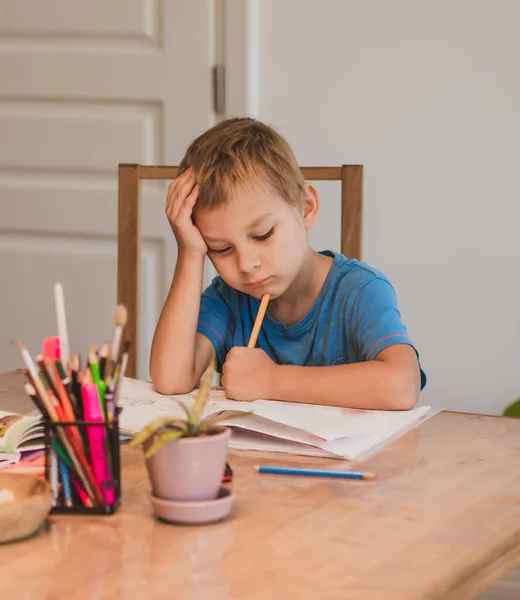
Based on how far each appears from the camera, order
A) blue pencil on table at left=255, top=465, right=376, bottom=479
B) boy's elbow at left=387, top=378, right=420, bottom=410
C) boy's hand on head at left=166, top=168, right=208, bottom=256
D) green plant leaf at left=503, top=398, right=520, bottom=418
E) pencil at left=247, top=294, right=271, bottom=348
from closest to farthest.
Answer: blue pencil on table at left=255, top=465, right=376, bottom=479 < boy's elbow at left=387, top=378, right=420, bottom=410 < pencil at left=247, top=294, right=271, bottom=348 < boy's hand on head at left=166, top=168, right=208, bottom=256 < green plant leaf at left=503, top=398, right=520, bottom=418

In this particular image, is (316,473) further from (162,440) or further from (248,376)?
(248,376)

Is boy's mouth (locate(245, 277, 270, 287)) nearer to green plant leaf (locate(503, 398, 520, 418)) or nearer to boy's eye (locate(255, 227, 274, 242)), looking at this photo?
boy's eye (locate(255, 227, 274, 242))

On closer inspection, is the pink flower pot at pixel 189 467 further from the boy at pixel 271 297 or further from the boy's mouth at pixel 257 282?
the boy's mouth at pixel 257 282

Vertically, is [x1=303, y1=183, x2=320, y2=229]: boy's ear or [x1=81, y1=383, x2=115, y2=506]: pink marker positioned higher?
[x1=303, y1=183, x2=320, y2=229]: boy's ear

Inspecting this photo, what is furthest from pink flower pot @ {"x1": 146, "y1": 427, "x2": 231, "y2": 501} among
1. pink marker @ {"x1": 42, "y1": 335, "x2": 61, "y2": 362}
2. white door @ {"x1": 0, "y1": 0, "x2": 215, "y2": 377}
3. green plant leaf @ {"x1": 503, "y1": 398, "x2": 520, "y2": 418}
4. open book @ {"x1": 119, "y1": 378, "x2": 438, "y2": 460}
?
white door @ {"x1": 0, "y1": 0, "x2": 215, "y2": 377}

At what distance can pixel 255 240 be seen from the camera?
1.43 metres

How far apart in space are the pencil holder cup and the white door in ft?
6.06

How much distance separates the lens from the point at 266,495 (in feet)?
3.06

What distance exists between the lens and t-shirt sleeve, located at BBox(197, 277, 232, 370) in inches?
63.1

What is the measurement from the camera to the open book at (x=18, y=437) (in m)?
1.06

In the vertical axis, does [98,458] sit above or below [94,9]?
below

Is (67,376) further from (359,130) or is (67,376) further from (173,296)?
(359,130)

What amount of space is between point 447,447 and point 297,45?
5.44ft

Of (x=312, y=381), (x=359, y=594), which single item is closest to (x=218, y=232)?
(x=312, y=381)
